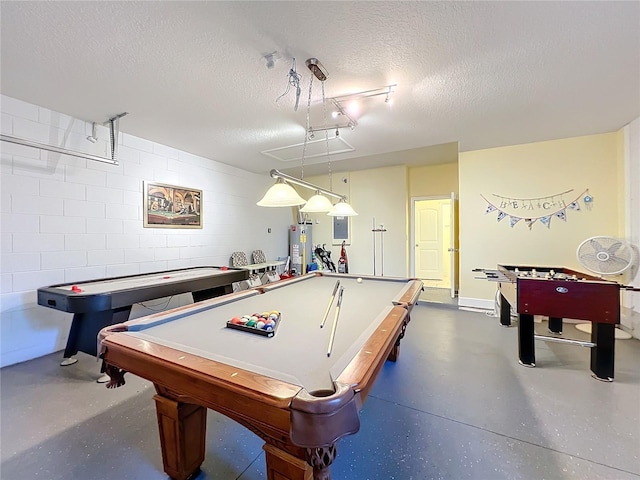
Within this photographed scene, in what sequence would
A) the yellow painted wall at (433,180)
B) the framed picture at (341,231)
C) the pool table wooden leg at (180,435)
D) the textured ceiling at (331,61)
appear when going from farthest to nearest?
the framed picture at (341,231) → the yellow painted wall at (433,180) → the textured ceiling at (331,61) → the pool table wooden leg at (180,435)

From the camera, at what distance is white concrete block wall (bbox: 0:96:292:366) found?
2641 millimetres

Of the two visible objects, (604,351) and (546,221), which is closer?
(604,351)

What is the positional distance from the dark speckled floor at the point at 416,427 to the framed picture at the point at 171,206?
1.98 m

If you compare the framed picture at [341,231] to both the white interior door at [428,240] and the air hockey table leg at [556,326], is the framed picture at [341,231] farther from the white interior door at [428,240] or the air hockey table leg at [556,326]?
the air hockey table leg at [556,326]

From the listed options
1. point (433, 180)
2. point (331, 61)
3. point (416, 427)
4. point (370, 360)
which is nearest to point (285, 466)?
point (370, 360)

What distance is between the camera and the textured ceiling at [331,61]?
165cm

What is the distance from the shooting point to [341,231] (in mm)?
6387

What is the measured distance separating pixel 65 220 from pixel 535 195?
6.07 meters

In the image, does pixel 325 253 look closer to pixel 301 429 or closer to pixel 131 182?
pixel 131 182

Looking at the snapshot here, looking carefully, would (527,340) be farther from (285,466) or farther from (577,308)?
(285,466)

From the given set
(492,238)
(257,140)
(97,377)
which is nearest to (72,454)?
(97,377)

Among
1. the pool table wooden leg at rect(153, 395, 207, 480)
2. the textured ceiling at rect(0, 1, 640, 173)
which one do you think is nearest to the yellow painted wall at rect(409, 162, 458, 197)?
the textured ceiling at rect(0, 1, 640, 173)

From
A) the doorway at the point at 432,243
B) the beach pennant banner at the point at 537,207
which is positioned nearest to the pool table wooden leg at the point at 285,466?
the beach pennant banner at the point at 537,207

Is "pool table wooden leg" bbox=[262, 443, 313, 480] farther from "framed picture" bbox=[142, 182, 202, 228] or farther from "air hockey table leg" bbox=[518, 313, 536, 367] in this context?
"framed picture" bbox=[142, 182, 202, 228]
